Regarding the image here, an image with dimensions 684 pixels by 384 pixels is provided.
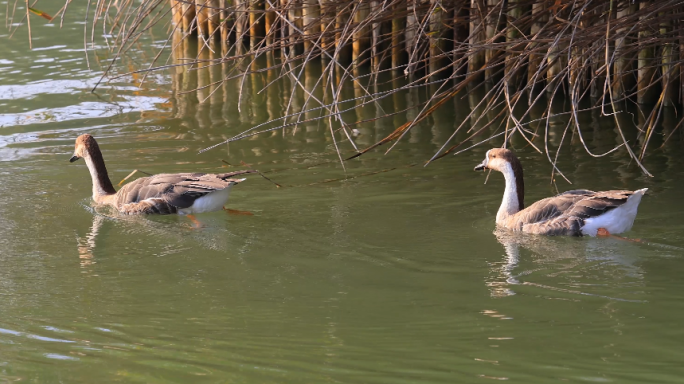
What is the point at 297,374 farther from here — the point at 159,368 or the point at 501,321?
the point at 501,321

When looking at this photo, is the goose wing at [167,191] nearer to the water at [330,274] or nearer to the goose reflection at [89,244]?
the water at [330,274]

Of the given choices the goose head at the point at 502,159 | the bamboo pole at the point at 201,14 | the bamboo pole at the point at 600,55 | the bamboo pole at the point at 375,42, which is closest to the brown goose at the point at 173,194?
the bamboo pole at the point at 201,14

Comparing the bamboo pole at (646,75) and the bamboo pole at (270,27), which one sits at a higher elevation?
the bamboo pole at (270,27)

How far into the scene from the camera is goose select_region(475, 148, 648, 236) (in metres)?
7.61

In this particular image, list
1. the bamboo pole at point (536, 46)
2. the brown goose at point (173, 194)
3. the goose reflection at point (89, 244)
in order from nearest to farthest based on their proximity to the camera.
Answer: the bamboo pole at point (536, 46) < the goose reflection at point (89, 244) < the brown goose at point (173, 194)

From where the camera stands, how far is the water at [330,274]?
528 cm

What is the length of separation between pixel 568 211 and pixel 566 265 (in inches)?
36.7

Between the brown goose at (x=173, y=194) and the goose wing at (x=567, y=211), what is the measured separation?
270 cm

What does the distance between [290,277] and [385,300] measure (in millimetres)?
898

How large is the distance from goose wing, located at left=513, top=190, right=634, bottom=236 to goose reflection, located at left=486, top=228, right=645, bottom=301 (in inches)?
3.4

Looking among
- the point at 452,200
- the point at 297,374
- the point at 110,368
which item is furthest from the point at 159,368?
the point at 452,200

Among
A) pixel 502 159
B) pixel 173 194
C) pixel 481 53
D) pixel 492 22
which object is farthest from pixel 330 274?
pixel 481 53

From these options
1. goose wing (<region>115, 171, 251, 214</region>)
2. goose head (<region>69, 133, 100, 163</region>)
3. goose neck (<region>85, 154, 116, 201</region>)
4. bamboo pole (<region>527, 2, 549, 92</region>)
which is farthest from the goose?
goose head (<region>69, 133, 100, 163</region>)

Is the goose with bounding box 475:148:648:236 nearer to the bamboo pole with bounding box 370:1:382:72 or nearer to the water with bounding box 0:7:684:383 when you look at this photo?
the water with bounding box 0:7:684:383
